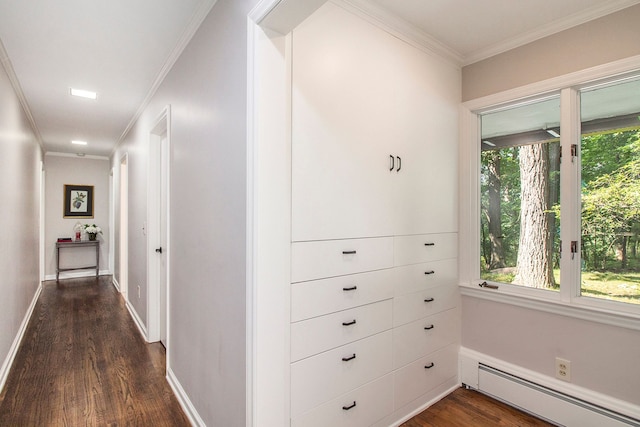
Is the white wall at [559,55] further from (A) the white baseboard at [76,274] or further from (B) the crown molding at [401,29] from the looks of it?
(A) the white baseboard at [76,274]

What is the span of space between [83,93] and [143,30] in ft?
5.21

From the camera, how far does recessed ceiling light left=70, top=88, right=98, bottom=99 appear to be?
10.1 ft

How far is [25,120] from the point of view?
361 centimetres

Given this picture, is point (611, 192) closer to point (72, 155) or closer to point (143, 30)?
point (143, 30)

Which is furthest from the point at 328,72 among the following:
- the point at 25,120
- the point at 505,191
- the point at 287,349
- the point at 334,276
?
the point at 25,120

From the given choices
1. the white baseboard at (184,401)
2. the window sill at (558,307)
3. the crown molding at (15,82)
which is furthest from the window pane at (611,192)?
the crown molding at (15,82)

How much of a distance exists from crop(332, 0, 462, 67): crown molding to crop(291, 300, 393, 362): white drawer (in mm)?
1587

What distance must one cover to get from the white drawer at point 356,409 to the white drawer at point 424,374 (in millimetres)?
99

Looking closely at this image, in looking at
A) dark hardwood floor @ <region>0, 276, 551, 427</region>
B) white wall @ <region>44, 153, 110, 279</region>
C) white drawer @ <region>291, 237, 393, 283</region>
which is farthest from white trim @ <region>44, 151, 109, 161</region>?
white drawer @ <region>291, 237, 393, 283</region>

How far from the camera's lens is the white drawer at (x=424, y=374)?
1985mm

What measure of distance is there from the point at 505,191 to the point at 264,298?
1.95 metres

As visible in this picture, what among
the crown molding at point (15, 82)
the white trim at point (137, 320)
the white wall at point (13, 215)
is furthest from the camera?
the white trim at point (137, 320)

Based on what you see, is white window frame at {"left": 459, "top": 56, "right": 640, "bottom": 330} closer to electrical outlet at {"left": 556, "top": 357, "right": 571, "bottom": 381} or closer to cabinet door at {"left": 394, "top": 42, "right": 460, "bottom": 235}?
cabinet door at {"left": 394, "top": 42, "right": 460, "bottom": 235}

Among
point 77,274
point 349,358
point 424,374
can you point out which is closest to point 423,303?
point 424,374
